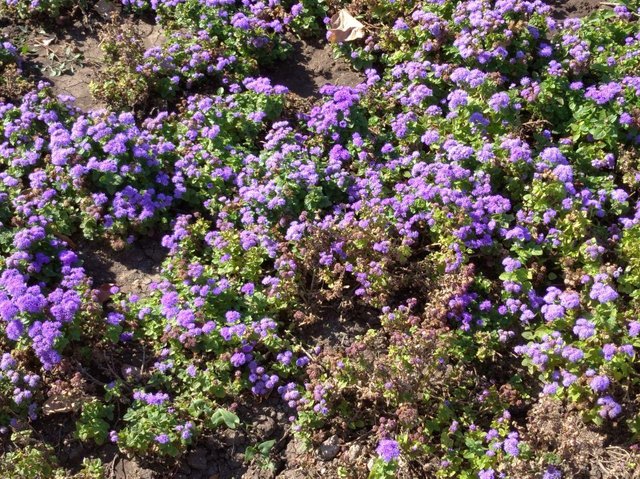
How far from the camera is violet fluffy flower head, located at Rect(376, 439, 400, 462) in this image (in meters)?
4.37

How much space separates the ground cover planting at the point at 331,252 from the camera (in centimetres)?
469

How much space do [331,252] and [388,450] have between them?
1.54m

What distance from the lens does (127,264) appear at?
580 centimetres

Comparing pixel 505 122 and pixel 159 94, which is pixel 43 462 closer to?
pixel 159 94

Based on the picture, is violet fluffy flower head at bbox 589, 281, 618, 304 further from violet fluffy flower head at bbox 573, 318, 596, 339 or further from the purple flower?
the purple flower

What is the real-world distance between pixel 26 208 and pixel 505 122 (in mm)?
3686

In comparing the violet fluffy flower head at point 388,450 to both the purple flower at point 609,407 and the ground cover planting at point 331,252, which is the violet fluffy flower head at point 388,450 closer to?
the ground cover planting at point 331,252

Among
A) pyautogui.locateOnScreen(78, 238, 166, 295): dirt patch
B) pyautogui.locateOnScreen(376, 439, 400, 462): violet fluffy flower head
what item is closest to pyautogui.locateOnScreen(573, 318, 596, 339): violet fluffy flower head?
pyautogui.locateOnScreen(376, 439, 400, 462): violet fluffy flower head

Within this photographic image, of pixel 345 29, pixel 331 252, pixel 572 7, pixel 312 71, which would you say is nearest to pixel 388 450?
pixel 331 252

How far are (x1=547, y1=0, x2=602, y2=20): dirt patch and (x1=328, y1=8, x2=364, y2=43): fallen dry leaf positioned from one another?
6.26ft

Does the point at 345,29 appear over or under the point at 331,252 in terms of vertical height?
over

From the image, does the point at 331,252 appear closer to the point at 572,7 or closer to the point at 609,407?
the point at 609,407

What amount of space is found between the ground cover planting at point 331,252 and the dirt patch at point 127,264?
2 cm

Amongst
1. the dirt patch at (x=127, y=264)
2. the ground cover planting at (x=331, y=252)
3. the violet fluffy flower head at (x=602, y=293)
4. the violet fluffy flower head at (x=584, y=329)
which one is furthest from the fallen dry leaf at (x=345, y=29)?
the violet fluffy flower head at (x=584, y=329)
